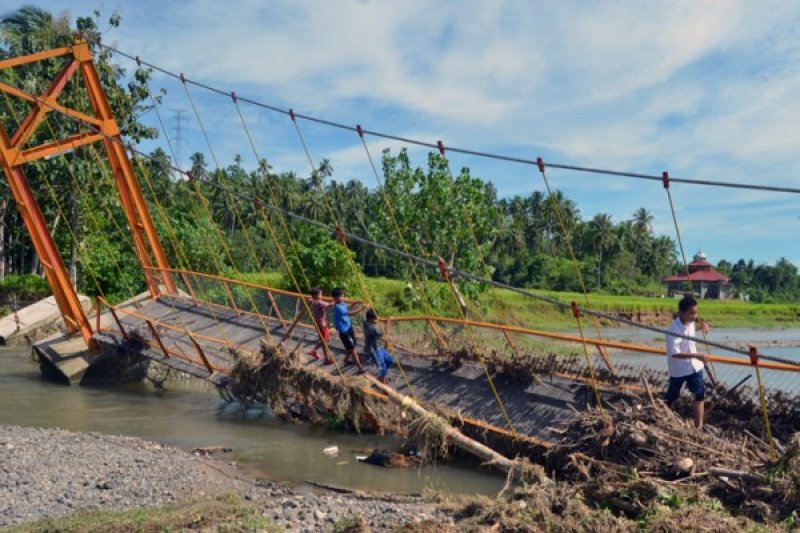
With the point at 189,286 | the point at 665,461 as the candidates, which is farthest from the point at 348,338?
the point at 189,286

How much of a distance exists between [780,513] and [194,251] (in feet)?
91.2

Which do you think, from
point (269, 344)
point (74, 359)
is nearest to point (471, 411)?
point (269, 344)

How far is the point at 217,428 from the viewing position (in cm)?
1315

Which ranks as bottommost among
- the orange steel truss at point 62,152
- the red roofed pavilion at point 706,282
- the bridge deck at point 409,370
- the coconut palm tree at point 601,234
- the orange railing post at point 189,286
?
the red roofed pavilion at point 706,282

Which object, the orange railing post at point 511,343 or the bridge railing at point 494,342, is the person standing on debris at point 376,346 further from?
the orange railing post at point 511,343

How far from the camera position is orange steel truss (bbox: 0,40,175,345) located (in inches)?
676

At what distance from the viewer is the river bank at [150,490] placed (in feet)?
23.9

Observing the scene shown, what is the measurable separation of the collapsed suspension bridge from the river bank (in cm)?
230

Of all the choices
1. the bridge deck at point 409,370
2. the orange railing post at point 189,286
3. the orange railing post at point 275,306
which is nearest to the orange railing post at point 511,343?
the bridge deck at point 409,370

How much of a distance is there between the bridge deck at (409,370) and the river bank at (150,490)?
87.4 inches

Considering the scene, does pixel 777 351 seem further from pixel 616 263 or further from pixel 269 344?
pixel 616 263

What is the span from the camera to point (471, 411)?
10.6 m

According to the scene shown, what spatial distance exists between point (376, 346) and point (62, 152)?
32.1ft

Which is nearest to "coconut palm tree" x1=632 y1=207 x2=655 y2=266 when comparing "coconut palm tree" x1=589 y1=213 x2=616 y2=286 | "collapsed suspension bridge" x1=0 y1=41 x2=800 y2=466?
"coconut palm tree" x1=589 y1=213 x2=616 y2=286
